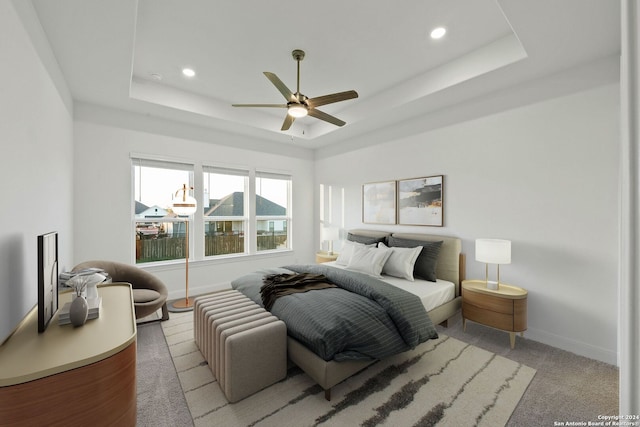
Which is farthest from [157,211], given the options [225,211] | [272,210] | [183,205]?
[272,210]

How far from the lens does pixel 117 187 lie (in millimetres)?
3811

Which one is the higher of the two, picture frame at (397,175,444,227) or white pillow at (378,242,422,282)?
picture frame at (397,175,444,227)

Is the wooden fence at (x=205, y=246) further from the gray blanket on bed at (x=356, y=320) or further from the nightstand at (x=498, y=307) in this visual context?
the nightstand at (x=498, y=307)

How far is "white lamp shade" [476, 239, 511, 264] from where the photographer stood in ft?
9.29

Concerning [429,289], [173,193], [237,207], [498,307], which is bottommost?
[498,307]

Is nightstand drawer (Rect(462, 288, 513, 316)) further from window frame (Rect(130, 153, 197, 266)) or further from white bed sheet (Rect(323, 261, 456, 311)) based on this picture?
window frame (Rect(130, 153, 197, 266))

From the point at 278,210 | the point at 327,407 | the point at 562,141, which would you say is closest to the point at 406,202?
the point at 562,141

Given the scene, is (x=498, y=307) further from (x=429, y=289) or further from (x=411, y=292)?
(x=411, y=292)

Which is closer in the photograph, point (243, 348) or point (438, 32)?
point (243, 348)

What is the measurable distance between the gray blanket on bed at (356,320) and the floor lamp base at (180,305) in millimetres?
1654

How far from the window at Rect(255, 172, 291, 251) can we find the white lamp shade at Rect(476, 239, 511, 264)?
3620 mm

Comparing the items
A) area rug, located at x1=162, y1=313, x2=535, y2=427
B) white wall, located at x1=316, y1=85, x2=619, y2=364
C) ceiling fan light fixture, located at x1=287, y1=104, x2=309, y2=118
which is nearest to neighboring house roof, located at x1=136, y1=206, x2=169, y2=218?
area rug, located at x1=162, y1=313, x2=535, y2=427

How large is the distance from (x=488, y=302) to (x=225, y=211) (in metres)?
4.06

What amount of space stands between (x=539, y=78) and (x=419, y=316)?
2769 mm
